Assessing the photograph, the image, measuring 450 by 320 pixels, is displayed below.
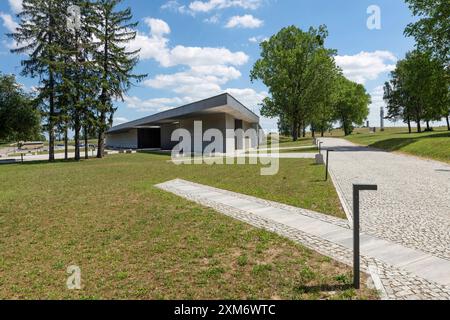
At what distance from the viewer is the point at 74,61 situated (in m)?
25.1

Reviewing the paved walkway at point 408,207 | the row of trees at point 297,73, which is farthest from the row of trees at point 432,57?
the row of trees at point 297,73

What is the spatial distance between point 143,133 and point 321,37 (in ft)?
109

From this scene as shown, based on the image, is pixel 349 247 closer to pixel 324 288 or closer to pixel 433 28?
pixel 324 288

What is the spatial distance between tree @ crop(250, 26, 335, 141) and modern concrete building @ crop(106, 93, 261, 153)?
6359 mm

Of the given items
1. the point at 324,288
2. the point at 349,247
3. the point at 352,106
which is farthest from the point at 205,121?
the point at 352,106

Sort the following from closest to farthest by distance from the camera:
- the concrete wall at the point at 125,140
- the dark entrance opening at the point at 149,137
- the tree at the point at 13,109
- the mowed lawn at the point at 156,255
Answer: the mowed lawn at the point at 156,255 < the tree at the point at 13,109 < the dark entrance opening at the point at 149,137 < the concrete wall at the point at 125,140

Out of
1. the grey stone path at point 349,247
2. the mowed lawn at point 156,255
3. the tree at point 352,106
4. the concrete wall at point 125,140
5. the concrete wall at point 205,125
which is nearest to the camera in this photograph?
the grey stone path at point 349,247

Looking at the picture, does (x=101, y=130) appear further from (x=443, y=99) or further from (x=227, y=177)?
(x=443, y=99)

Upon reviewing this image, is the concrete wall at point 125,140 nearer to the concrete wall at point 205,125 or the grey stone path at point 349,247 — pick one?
the concrete wall at point 205,125

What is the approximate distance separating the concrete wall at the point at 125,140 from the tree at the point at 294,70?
2497 cm

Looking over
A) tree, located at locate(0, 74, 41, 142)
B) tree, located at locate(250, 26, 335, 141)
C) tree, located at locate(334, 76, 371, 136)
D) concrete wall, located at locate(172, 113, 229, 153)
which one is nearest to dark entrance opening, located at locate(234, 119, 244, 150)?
concrete wall, located at locate(172, 113, 229, 153)

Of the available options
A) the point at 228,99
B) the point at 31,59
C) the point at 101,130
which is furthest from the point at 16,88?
the point at 228,99

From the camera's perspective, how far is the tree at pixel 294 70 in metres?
42.4

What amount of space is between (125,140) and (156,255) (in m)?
58.7
